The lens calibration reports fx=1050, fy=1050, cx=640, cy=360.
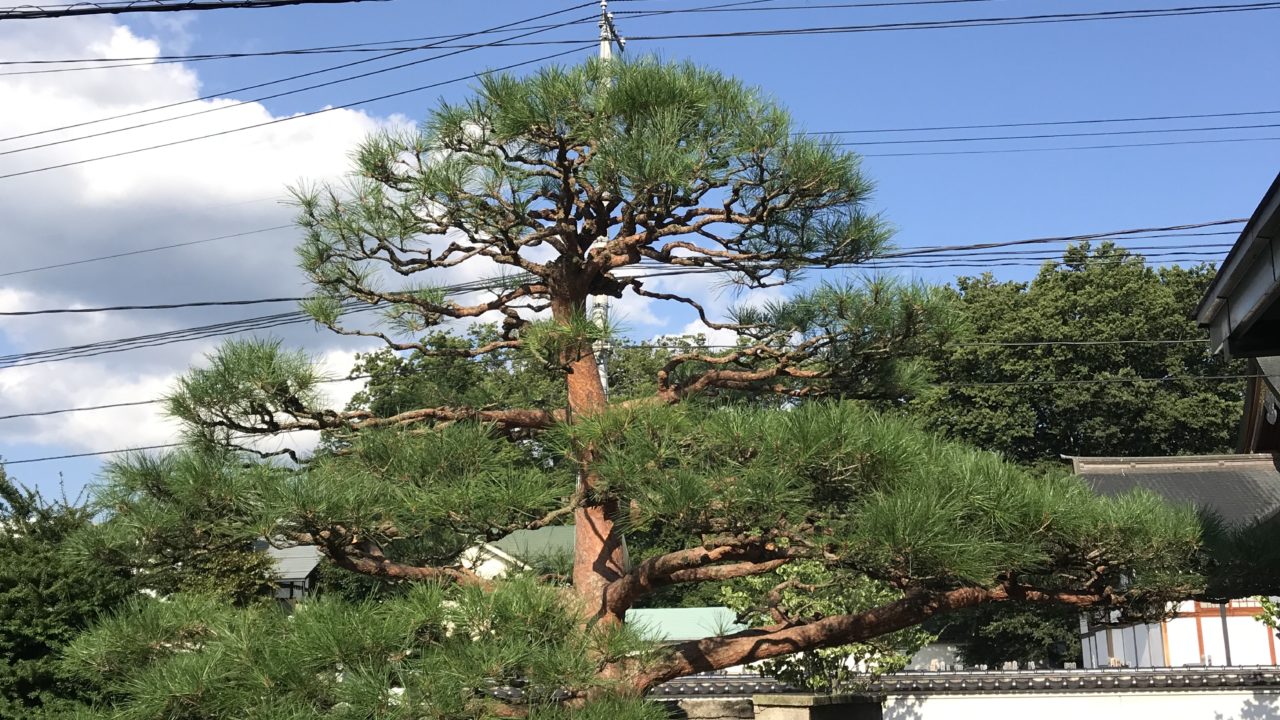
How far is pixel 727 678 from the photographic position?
10.0 metres

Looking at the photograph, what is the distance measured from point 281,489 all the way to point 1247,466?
1338 centimetres

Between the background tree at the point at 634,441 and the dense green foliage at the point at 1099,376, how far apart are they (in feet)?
45.6

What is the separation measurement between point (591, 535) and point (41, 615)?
13.8ft

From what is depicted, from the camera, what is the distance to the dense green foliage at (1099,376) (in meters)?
17.3

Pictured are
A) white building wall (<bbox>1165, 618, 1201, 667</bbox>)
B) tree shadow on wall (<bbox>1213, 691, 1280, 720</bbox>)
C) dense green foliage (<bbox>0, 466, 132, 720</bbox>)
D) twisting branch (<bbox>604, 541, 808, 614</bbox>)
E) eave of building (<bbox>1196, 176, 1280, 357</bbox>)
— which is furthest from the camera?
white building wall (<bbox>1165, 618, 1201, 667</bbox>)

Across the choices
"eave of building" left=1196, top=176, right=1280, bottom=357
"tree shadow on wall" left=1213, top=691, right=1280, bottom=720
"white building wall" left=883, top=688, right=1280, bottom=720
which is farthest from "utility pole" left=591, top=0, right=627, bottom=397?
"tree shadow on wall" left=1213, top=691, right=1280, bottom=720

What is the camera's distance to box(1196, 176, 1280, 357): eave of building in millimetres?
2684

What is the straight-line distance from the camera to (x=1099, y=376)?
56.3 ft

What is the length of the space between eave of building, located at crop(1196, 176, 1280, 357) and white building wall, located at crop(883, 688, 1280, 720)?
667cm

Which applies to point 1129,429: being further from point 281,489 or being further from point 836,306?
point 281,489

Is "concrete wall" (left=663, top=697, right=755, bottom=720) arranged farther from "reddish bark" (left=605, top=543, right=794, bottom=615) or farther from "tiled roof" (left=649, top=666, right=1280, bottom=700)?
"reddish bark" (left=605, top=543, right=794, bottom=615)

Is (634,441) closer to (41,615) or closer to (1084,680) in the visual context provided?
(41,615)

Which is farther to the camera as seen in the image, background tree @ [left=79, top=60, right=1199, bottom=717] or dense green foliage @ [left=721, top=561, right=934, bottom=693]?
dense green foliage @ [left=721, top=561, right=934, bottom=693]

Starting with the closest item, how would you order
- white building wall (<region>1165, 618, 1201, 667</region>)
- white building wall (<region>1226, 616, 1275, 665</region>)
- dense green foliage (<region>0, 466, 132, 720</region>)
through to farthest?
dense green foliage (<region>0, 466, 132, 720</region>)
white building wall (<region>1226, 616, 1275, 665</region>)
white building wall (<region>1165, 618, 1201, 667</region>)
